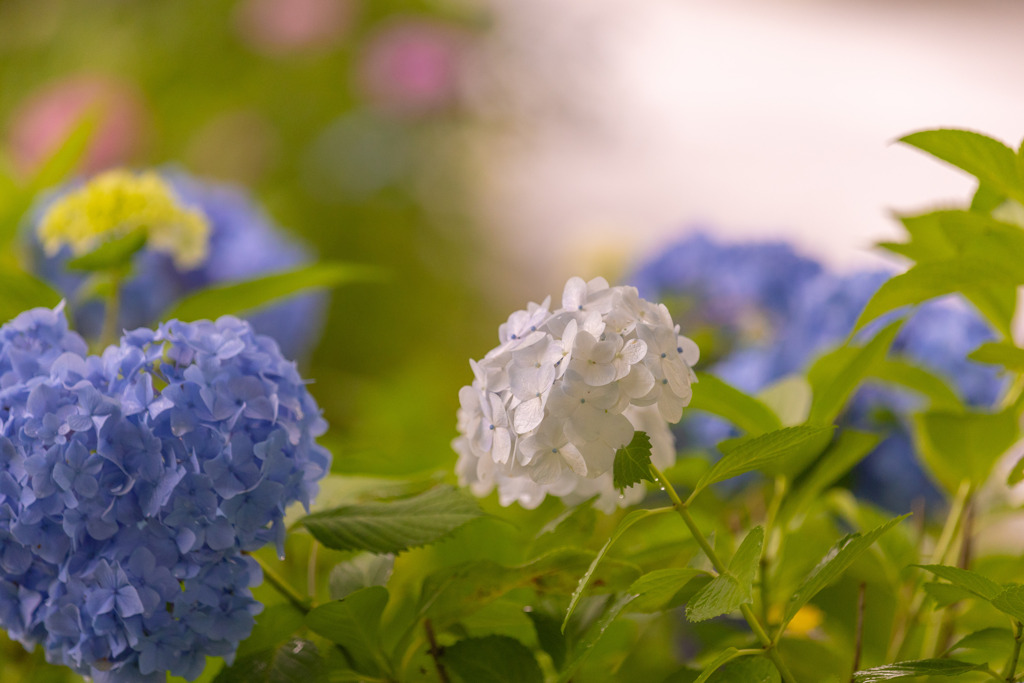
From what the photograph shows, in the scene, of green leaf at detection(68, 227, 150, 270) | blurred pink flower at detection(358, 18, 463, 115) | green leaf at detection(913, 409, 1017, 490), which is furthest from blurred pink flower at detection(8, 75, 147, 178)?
green leaf at detection(913, 409, 1017, 490)

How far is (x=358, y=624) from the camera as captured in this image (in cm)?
34

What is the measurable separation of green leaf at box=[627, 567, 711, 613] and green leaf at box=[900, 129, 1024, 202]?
19 cm

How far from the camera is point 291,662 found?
343 millimetres

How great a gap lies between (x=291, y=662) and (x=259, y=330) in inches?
19.8

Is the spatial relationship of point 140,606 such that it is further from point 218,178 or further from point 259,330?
point 218,178

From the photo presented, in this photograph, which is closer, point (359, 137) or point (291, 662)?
point (291, 662)

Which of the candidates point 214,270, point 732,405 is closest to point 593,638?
point 732,405

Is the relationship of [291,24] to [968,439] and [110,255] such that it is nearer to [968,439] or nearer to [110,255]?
[110,255]

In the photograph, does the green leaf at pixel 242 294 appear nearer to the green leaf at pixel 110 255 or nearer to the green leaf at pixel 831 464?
the green leaf at pixel 110 255

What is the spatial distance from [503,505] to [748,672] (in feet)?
0.36

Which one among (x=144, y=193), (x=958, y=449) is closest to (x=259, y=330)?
(x=144, y=193)

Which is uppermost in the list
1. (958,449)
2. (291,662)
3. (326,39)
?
(958,449)

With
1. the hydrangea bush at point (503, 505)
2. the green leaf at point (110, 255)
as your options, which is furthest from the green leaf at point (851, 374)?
the green leaf at point (110, 255)

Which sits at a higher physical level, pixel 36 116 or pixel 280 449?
pixel 280 449
